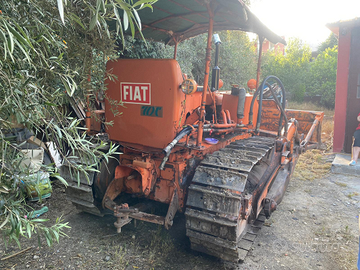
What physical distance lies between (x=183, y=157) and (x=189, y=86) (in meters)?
0.83

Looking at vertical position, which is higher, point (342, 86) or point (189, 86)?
point (342, 86)

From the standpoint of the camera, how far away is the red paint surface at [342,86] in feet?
25.4

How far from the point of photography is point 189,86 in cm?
282

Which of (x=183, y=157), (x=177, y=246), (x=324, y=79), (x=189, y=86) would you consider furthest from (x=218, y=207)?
(x=324, y=79)

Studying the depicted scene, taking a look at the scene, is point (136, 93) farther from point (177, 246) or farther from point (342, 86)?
point (342, 86)

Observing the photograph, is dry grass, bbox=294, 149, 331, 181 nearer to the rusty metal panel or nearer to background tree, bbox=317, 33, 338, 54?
the rusty metal panel

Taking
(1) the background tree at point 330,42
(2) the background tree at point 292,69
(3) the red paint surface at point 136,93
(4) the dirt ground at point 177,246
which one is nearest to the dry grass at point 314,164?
(4) the dirt ground at point 177,246

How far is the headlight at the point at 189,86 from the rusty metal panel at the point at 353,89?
22.4 feet

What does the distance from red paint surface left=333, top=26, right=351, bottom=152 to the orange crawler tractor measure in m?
5.18

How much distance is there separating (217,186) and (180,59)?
7561 mm

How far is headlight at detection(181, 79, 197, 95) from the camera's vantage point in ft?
9.13

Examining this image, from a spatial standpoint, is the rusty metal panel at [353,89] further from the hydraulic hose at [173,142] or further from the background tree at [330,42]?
the background tree at [330,42]

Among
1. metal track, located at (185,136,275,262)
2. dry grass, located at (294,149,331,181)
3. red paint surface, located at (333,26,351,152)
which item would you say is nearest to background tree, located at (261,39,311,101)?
red paint surface, located at (333,26,351,152)

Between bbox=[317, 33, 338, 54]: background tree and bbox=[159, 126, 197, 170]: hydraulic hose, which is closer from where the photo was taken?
bbox=[159, 126, 197, 170]: hydraulic hose
